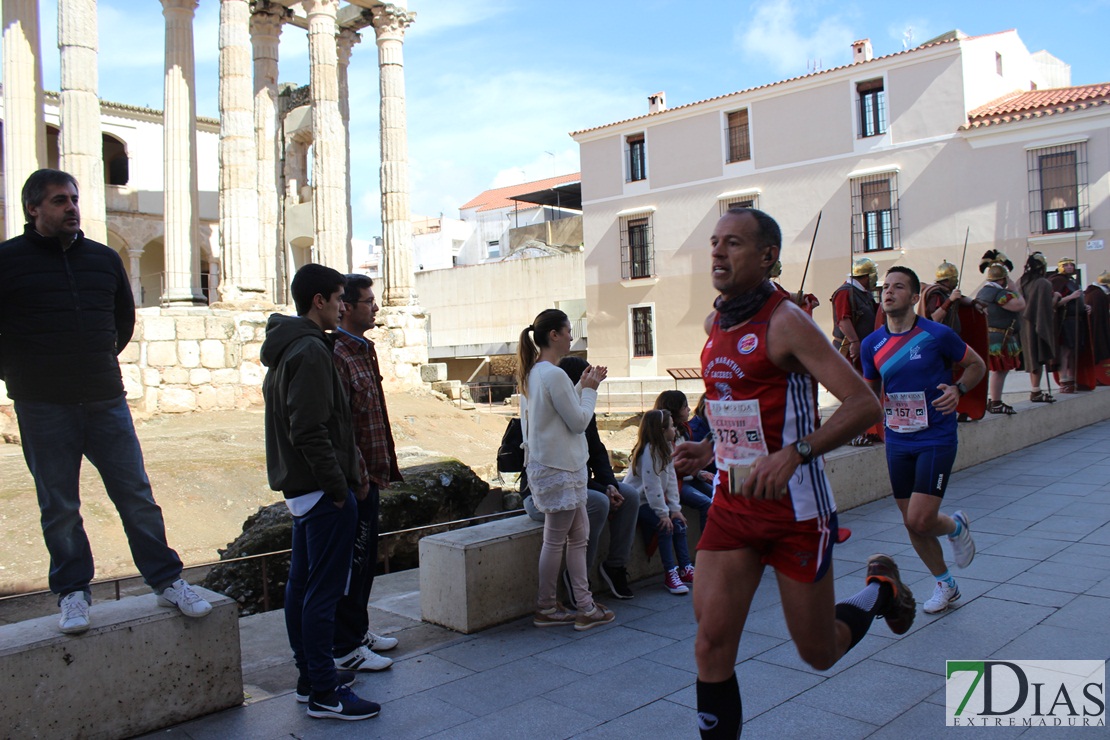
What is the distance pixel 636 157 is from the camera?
111 ft

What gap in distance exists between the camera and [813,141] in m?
29.2

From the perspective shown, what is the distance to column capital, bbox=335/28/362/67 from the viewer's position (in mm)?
23859

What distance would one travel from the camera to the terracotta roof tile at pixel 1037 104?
2352cm

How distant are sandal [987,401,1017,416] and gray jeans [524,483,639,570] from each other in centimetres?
682

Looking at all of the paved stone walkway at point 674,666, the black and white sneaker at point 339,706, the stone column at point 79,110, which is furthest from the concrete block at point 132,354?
the black and white sneaker at point 339,706

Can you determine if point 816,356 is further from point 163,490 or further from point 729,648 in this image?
point 163,490

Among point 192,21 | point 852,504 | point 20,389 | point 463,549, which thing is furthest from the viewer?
point 192,21

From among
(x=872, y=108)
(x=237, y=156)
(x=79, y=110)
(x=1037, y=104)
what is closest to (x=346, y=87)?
(x=237, y=156)

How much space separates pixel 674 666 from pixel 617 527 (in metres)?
1.37

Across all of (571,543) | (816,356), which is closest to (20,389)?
(571,543)

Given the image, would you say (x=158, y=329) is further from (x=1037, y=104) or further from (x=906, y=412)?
(x=1037, y=104)

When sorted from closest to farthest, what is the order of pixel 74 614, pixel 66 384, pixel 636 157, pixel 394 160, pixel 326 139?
pixel 74 614 < pixel 66 384 < pixel 326 139 < pixel 394 160 < pixel 636 157

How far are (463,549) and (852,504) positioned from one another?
4.27 metres

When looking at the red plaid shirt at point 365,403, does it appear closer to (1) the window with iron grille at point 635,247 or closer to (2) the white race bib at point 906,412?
(2) the white race bib at point 906,412
